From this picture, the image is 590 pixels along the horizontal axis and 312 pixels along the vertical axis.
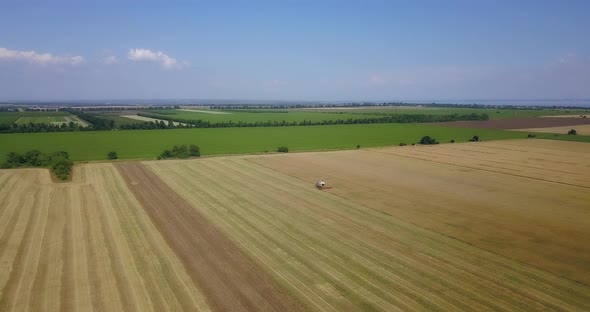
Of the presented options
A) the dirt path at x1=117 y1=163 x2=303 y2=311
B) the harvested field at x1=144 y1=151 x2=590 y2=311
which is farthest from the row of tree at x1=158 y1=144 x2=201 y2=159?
the dirt path at x1=117 y1=163 x2=303 y2=311

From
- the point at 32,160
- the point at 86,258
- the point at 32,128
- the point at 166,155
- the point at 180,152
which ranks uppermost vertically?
the point at 32,128

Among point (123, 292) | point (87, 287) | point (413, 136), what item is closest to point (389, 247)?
point (123, 292)

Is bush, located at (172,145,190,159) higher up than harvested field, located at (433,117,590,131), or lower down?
lower down

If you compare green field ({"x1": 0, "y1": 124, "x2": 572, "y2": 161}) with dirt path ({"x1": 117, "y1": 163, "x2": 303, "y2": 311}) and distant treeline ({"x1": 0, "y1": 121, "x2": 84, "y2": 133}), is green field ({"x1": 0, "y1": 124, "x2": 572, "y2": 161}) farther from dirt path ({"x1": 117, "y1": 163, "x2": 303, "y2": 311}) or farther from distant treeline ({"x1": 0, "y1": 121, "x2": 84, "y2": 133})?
dirt path ({"x1": 117, "y1": 163, "x2": 303, "y2": 311})

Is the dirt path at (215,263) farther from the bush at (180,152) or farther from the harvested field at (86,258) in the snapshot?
the bush at (180,152)

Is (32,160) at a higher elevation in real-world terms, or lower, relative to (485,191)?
higher

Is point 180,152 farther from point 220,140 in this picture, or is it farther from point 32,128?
point 32,128

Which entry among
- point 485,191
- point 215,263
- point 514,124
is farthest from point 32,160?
point 514,124

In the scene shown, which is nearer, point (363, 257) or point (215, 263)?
point (215, 263)
